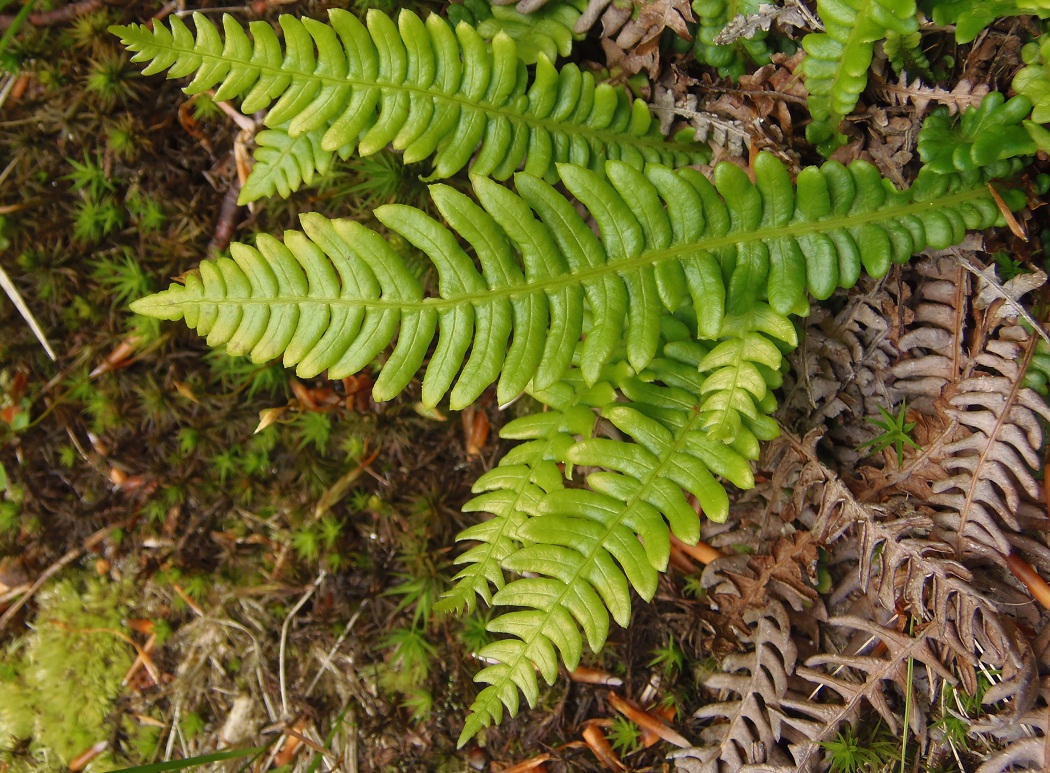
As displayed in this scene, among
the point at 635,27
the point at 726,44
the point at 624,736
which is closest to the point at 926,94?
the point at 726,44

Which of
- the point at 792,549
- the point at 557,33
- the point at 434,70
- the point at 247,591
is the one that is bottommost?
the point at 247,591

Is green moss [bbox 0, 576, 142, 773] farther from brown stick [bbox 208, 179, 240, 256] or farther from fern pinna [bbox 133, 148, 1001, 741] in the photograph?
fern pinna [bbox 133, 148, 1001, 741]

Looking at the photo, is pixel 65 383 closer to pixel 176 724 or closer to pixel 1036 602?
pixel 176 724

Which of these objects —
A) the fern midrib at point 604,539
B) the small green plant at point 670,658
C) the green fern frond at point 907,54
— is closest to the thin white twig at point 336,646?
the fern midrib at point 604,539

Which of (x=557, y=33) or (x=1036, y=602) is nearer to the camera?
(x=1036, y=602)

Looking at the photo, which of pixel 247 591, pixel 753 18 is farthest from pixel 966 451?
pixel 247 591

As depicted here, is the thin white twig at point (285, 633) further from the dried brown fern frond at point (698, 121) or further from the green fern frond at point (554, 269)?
the dried brown fern frond at point (698, 121)

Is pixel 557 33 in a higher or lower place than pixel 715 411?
higher

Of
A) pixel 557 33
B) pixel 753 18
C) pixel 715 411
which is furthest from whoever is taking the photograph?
pixel 557 33

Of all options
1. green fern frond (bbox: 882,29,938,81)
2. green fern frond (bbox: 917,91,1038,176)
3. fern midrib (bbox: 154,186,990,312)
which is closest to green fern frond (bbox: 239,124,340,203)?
fern midrib (bbox: 154,186,990,312)
